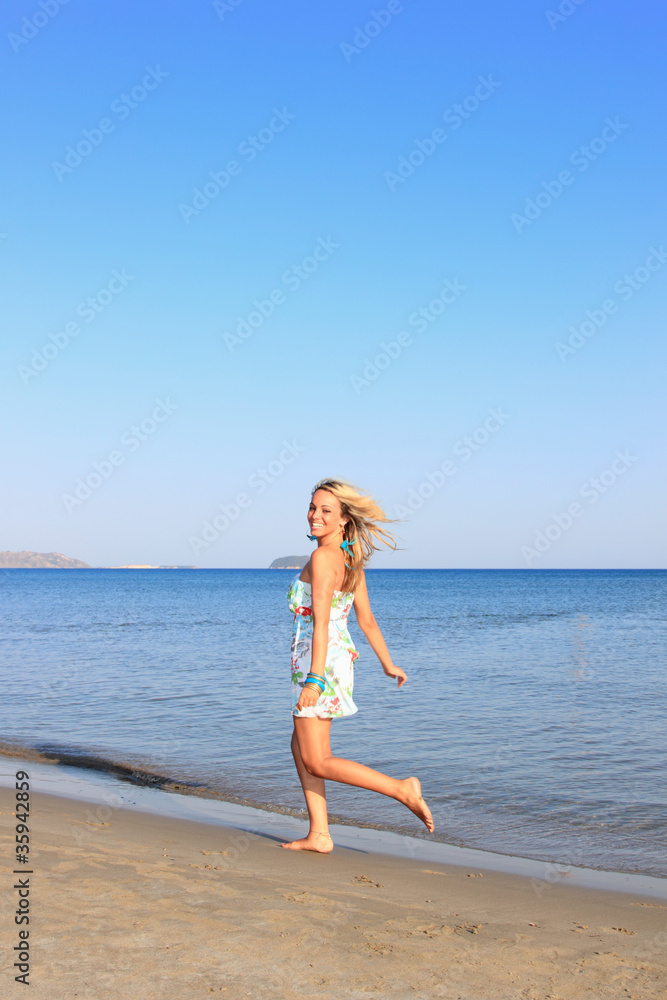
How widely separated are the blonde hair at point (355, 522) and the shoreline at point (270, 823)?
6.46 feet

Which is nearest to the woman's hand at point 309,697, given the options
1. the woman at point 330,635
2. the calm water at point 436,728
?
the woman at point 330,635

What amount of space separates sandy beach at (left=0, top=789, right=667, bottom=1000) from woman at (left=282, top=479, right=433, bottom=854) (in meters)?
0.51

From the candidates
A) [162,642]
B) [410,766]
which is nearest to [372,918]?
[410,766]

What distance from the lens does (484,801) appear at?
6.61 m

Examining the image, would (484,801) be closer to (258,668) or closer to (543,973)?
(543,973)

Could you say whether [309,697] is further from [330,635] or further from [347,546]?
[347,546]

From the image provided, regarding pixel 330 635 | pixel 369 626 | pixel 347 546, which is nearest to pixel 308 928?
pixel 330 635

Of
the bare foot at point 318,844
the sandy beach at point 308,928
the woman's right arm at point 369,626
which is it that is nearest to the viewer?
the sandy beach at point 308,928

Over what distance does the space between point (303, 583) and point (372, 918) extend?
5.61ft

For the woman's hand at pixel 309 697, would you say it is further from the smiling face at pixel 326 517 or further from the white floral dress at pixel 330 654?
the smiling face at pixel 326 517

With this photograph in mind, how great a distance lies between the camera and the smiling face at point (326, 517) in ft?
14.8

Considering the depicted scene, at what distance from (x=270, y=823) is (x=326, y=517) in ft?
8.97

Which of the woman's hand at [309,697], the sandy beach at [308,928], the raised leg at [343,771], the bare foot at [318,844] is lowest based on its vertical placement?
the sandy beach at [308,928]

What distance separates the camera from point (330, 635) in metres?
4.49
